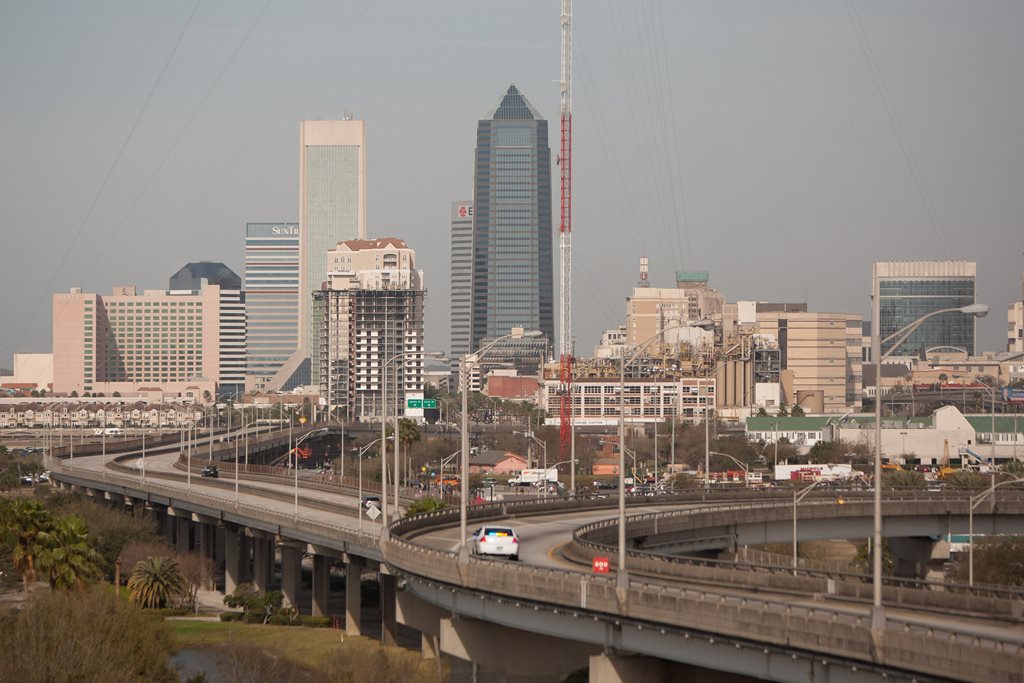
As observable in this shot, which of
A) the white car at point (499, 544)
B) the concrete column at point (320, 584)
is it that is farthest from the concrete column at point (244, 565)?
the white car at point (499, 544)

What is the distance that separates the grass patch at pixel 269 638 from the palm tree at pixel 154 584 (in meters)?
3.58

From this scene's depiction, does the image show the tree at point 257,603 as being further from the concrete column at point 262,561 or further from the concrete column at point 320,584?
the concrete column at point 262,561

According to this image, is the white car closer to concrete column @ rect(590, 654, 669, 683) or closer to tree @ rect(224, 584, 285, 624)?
concrete column @ rect(590, 654, 669, 683)

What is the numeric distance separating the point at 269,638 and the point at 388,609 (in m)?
9.15

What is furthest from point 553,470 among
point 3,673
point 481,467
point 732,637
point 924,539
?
point 732,637

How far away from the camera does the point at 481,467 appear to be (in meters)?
199

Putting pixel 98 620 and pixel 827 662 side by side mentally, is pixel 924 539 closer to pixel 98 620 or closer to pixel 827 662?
pixel 98 620

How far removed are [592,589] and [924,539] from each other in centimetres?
6596

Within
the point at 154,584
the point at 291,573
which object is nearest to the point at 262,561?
the point at 291,573

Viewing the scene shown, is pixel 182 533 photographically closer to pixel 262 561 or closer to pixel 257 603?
pixel 262 561

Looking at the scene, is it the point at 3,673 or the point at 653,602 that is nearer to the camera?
the point at 653,602

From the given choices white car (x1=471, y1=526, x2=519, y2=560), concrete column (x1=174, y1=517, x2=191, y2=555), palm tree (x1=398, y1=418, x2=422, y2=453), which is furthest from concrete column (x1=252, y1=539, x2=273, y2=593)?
white car (x1=471, y1=526, x2=519, y2=560)

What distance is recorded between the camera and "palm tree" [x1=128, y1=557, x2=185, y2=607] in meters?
92.9

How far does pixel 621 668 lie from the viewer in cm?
4647
